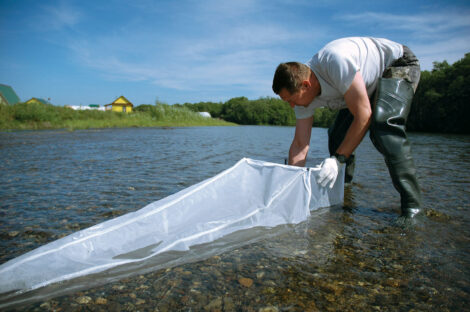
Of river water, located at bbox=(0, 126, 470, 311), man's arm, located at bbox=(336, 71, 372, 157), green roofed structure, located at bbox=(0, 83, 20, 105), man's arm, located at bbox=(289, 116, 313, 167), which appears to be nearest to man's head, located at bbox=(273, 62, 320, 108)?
man's arm, located at bbox=(336, 71, 372, 157)

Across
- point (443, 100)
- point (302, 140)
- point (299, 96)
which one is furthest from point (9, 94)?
point (443, 100)

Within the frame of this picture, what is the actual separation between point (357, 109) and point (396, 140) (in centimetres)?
44

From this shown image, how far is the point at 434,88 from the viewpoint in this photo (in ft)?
100

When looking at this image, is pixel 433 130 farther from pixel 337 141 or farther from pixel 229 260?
pixel 229 260

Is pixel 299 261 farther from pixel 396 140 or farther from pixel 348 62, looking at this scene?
pixel 348 62

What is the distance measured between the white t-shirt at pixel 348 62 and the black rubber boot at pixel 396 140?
234 mm

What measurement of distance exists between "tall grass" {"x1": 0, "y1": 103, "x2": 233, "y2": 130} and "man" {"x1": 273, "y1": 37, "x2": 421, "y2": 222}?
21786mm

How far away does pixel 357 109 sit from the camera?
2379 mm

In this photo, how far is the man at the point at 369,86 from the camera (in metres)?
2.32

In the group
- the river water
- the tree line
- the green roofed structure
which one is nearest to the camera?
the river water

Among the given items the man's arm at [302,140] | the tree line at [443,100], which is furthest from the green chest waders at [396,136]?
the tree line at [443,100]

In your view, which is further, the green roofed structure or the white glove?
the green roofed structure

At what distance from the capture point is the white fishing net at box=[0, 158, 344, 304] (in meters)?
1.44

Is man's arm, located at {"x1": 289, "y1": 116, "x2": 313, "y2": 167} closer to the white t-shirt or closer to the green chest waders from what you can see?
the white t-shirt
